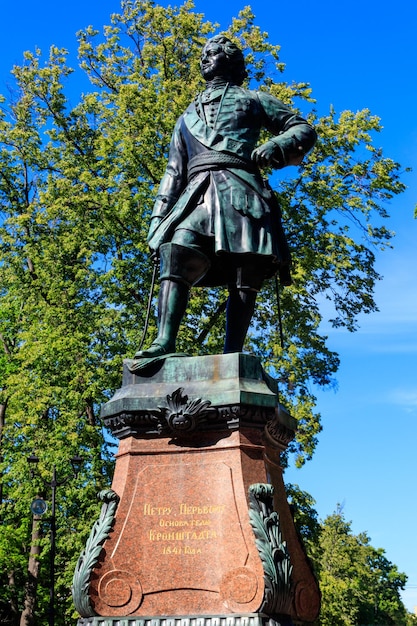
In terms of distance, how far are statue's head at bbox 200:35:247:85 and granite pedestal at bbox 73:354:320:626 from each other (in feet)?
8.46

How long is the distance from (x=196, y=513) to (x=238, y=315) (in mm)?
1682

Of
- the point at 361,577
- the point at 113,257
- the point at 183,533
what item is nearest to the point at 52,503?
the point at 113,257

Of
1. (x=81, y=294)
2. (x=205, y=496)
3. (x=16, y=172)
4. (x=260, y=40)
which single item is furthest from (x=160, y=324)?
(x=16, y=172)

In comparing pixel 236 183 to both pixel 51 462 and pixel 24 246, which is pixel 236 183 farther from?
pixel 24 246

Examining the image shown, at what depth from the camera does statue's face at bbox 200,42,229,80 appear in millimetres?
7090

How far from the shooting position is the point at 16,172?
23.7m

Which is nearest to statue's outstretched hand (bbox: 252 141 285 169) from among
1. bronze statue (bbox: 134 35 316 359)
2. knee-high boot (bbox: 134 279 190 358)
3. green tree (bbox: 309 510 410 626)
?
bronze statue (bbox: 134 35 316 359)

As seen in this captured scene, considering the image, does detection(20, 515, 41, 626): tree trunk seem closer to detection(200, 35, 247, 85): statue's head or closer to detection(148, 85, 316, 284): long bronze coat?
detection(148, 85, 316, 284): long bronze coat

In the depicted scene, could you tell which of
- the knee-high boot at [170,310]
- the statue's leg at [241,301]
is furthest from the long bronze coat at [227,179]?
the knee-high boot at [170,310]

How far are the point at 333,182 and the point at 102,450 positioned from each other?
27.6 feet

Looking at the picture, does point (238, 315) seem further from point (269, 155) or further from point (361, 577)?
point (361, 577)

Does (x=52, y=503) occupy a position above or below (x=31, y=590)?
above

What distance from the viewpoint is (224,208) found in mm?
6496

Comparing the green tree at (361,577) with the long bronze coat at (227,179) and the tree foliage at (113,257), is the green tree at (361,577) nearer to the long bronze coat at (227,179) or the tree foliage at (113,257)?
the tree foliage at (113,257)
